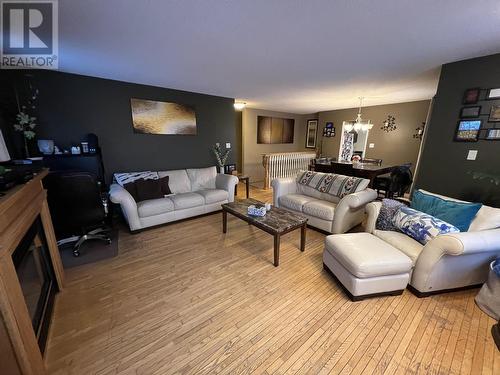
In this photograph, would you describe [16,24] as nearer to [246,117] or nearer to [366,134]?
[246,117]

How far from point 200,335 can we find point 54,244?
160cm

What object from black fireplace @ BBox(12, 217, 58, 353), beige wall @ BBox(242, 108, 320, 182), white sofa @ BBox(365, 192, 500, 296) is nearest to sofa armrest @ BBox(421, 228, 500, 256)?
white sofa @ BBox(365, 192, 500, 296)

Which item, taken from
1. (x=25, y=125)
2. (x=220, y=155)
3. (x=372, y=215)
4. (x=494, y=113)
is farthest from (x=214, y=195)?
(x=494, y=113)

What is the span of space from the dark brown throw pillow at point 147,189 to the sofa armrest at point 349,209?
280cm

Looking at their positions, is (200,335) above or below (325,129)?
below

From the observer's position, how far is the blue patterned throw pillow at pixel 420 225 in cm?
185

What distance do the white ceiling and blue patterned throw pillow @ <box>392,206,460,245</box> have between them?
1.69 metres

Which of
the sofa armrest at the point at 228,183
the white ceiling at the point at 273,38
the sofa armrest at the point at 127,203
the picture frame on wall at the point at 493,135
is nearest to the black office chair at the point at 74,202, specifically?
the sofa armrest at the point at 127,203

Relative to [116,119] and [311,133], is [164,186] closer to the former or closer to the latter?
[116,119]

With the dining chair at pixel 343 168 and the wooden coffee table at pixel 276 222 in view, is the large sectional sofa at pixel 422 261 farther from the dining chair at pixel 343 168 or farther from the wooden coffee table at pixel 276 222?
the dining chair at pixel 343 168

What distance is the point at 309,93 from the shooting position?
13.3ft

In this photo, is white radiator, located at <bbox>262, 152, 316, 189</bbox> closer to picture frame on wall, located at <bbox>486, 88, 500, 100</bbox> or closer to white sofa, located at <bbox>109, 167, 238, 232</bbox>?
white sofa, located at <bbox>109, 167, 238, 232</bbox>

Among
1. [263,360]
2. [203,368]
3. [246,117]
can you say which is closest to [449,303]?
[263,360]

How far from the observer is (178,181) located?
3764 millimetres
